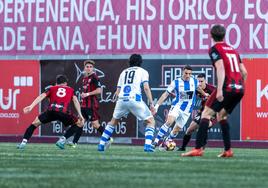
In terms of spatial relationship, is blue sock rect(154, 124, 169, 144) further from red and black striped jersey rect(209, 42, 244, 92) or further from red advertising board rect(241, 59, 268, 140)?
red and black striped jersey rect(209, 42, 244, 92)

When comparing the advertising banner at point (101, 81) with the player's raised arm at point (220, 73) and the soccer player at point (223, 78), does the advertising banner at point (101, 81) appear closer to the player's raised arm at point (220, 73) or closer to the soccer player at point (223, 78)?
the soccer player at point (223, 78)

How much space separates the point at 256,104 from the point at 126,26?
180 inches

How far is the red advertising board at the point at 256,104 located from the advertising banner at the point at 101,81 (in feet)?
10.5

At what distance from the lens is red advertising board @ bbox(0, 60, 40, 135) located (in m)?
28.2

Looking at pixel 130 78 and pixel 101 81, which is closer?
pixel 130 78

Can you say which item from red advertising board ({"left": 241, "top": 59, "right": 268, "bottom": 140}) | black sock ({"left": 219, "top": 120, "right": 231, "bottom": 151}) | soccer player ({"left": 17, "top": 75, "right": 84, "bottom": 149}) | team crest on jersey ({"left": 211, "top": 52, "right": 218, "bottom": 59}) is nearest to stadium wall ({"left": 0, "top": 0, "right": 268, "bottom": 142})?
red advertising board ({"left": 241, "top": 59, "right": 268, "bottom": 140})

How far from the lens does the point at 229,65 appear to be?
47.9ft

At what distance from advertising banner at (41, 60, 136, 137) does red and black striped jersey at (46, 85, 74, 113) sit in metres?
6.91

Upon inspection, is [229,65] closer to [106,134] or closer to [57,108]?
[106,134]

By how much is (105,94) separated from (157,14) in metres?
2.75

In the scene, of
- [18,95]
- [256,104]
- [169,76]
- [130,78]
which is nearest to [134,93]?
[130,78]

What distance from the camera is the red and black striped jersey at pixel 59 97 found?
65.2 ft

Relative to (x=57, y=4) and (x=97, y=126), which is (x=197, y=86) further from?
(x=57, y=4)

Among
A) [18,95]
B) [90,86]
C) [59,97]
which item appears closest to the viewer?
[59,97]
